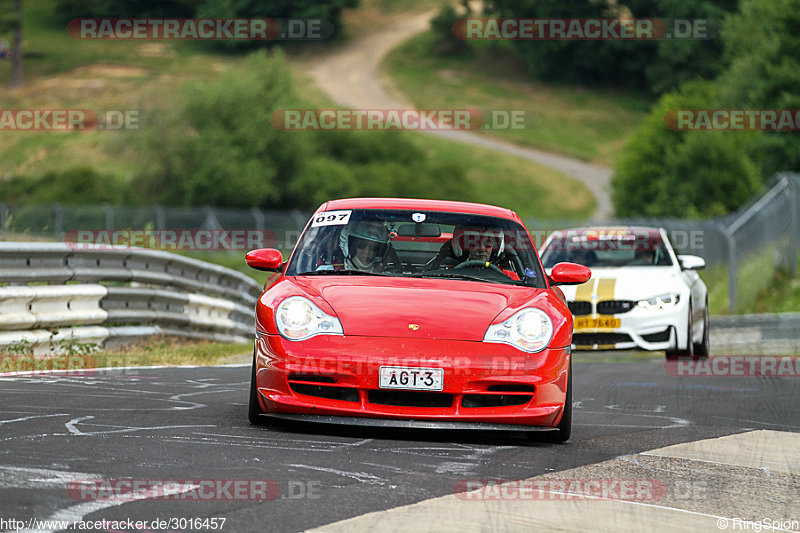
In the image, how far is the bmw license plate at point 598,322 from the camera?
1411 cm

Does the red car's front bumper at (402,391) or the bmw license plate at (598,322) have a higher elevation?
the bmw license plate at (598,322)

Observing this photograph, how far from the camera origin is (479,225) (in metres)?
8.61

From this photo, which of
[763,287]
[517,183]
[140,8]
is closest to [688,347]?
[763,287]

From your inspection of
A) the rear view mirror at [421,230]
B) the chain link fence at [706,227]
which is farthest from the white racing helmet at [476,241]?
the chain link fence at [706,227]

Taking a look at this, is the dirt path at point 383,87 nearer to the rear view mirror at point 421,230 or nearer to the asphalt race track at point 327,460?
the rear view mirror at point 421,230

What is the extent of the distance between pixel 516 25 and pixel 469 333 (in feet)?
323

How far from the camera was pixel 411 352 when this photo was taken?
7.03m

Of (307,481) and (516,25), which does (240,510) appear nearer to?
(307,481)

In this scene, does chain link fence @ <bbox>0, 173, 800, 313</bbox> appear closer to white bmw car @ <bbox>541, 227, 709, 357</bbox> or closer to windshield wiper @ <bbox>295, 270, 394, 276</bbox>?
white bmw car @ <bbox>541, 227, 709, 357</bbox>

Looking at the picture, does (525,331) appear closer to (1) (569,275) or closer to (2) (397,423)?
(2) (397,423)

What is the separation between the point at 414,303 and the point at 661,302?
7295 millimetres

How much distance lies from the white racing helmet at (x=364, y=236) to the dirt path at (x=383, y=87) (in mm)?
59471

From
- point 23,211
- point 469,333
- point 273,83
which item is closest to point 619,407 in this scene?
point 469,333

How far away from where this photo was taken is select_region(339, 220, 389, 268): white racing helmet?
8.27 meters
